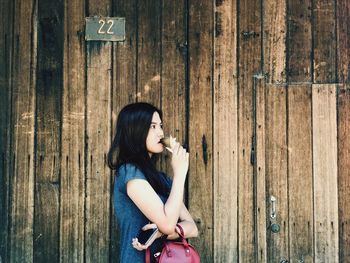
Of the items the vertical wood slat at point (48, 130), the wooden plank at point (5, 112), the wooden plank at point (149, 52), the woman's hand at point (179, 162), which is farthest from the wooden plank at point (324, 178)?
the wooden plank at point (5, 112)

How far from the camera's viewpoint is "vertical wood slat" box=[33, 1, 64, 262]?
300 cm

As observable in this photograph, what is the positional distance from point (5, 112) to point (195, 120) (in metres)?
1.22

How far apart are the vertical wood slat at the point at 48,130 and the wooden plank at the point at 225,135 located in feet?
3.32

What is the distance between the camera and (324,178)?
122 inches

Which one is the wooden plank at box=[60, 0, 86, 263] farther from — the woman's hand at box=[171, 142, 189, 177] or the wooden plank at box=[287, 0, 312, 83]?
the wooden plank at box=[287, 0, 312, 83]

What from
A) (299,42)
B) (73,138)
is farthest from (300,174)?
(73,138)

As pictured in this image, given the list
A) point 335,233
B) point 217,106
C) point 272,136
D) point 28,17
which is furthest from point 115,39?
point 335,233

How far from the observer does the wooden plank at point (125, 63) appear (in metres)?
3.06

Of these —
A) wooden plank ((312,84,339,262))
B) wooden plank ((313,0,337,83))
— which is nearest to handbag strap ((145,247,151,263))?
wooden plank ((312,84,339,262))

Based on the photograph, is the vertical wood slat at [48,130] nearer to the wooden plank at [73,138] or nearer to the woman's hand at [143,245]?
the wooden plank at [73,138]

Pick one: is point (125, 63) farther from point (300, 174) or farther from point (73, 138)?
point (300, 174)

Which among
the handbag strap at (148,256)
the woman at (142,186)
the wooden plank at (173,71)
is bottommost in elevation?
the handbag strap at (148,256)

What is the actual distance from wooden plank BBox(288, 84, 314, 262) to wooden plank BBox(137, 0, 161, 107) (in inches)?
34.9

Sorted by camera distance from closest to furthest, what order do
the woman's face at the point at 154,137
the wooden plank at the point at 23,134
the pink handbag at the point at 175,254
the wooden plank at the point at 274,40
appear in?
the pink handbag at the point at 175,254 < the woman's face at the point at 154,137 < the wooden plank at the point at 23,134 < the wooden plank at the point at 274,40
